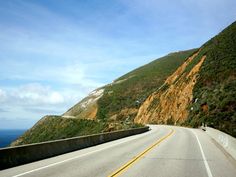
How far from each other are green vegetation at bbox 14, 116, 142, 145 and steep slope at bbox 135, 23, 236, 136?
12982 mm

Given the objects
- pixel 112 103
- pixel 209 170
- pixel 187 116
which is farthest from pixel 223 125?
pixel 112 103

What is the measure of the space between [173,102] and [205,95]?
14.5m

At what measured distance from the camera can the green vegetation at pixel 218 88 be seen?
50016 millimetres

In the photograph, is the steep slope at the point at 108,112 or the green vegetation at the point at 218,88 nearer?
the green vegetation at the point at 218,88

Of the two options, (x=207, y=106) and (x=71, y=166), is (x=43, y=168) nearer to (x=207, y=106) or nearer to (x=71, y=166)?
(x=71, y=166)

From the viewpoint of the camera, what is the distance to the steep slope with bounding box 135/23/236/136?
51844 millimetres

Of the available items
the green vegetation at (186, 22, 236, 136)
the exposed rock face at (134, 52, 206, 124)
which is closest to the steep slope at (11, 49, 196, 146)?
the exposed rock face at (134, 52, 206, 124)

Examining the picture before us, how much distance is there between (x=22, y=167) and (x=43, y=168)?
103 centimetres

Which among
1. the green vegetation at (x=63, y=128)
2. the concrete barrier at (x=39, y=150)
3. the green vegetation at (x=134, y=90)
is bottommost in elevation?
the concrete barrier at (x=39, y=150)

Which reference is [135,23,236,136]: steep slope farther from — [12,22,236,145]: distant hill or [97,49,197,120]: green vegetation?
[97,49,197,120]: green vegetation

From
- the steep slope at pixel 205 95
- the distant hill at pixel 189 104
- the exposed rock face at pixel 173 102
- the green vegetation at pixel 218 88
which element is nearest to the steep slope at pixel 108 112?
the distant hill at pixel 189 104

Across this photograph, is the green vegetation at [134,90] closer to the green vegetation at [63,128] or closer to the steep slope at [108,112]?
the steep slope at [108,112]

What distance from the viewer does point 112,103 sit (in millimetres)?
118938

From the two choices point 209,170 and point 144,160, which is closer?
point 209,170
